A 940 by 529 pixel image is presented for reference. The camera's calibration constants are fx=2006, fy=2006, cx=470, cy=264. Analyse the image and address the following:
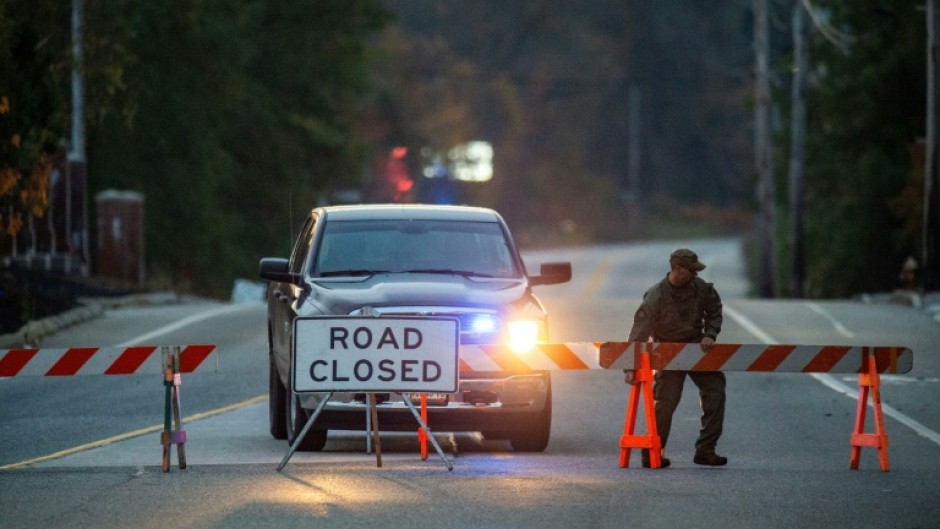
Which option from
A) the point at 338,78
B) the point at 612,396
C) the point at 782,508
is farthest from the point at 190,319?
the point at 338,78

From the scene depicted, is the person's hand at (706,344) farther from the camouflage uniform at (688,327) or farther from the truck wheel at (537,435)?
the truck wheel at (537,435)

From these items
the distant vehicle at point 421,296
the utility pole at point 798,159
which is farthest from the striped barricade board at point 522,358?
the utility pole at point 798,159

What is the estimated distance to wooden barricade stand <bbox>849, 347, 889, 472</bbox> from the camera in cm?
1339

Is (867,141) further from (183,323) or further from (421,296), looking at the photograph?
(421,296)

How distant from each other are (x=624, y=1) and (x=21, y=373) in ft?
390

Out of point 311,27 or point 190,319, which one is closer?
point 190,319

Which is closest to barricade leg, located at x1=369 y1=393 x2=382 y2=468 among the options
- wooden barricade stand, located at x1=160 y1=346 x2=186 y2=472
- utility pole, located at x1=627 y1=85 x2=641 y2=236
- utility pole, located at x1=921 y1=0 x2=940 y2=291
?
wooden barricade stand, located at x1=160 y1=346 x2=186 y2=472

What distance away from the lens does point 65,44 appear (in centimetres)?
3481

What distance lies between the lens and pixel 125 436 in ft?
52.2

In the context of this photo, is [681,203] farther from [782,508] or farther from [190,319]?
[782,508]

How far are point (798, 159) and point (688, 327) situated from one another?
33808mm

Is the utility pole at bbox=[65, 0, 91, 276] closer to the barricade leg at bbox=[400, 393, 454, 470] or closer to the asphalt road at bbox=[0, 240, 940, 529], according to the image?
the asphalt road at bbox=[0, 240, 940, 529]

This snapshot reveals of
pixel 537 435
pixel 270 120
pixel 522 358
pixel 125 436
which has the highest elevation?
pixel 270 120

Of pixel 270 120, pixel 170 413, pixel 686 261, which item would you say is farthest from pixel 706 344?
pixel 270 120
